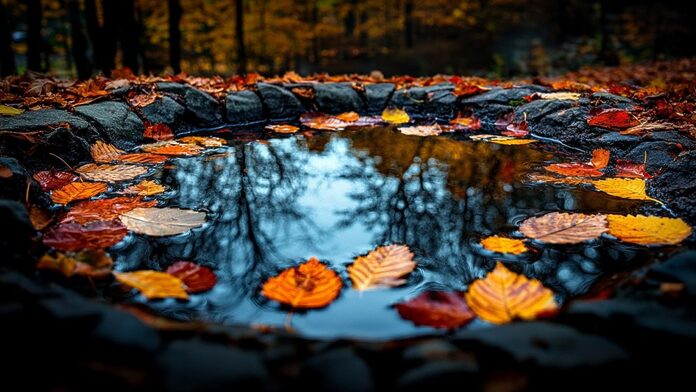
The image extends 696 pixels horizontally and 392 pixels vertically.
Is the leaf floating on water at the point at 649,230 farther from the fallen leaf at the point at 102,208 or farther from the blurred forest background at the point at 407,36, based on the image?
the blurred forest background at the point at 407,36

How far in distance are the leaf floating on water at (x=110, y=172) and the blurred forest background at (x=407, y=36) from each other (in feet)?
29.3

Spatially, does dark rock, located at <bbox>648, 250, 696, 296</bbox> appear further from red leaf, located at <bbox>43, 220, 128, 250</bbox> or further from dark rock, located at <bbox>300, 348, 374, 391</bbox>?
red leaf, located at <bbox>43, 220, 128, 250</bbox>

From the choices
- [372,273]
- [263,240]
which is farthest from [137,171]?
[372,273]

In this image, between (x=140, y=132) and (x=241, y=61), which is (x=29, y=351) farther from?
(x=241, y=61)

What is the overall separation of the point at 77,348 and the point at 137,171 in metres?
1.66

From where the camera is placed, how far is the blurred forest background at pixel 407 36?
41.9 ft

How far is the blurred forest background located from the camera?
503 inches

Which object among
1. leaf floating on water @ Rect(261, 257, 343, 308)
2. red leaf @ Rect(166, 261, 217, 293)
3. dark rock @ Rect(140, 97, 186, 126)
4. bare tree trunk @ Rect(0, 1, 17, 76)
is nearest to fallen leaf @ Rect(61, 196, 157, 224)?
red leaf @ Rect(166, 261, 217, 293)

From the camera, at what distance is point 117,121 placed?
2.70m

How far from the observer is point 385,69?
1602 centimetres

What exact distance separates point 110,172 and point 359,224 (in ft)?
4.52

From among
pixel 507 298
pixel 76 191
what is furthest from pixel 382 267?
pixel 76 191

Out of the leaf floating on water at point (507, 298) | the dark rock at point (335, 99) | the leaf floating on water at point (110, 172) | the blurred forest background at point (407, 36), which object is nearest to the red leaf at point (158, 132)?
the leaf floating on water at point (110, 172)

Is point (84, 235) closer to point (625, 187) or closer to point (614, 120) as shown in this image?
point (625, 187)
